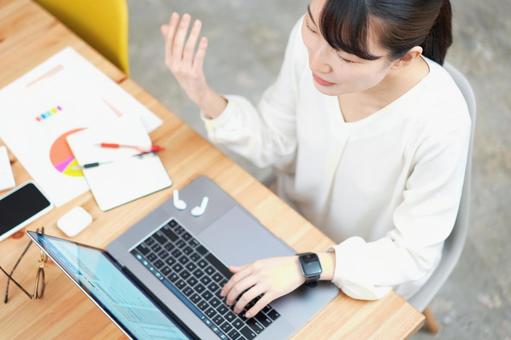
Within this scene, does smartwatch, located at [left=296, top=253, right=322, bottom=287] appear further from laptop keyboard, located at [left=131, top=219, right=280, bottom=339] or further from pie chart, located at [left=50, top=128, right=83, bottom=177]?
pie chart, located at [left=50, top=128, right=83, bottom=177]

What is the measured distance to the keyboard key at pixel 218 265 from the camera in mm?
1353

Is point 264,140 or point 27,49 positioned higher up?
point 27,49

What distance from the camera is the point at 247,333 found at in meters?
1.28

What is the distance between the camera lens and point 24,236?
4.58 feet

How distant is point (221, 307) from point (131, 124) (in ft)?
1.54

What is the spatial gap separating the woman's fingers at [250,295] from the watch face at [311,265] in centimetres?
9

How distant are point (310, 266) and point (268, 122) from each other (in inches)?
16.4

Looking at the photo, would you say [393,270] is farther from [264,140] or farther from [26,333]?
[26,333]

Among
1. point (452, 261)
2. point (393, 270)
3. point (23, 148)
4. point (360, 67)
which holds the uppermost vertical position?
point (360, 67)

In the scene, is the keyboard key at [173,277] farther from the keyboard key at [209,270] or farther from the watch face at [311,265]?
the watch face at [311,265]

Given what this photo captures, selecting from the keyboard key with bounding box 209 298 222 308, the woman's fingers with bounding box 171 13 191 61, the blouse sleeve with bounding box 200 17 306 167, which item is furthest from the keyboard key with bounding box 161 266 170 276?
the woman's fingers with bounding box 171 13 191 61

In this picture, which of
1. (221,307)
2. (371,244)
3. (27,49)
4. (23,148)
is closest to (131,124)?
(23,148)

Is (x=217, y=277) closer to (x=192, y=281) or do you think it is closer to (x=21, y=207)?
(x=192, y=281)

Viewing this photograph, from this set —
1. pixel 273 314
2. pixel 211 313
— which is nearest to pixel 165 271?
pixel 211 313
